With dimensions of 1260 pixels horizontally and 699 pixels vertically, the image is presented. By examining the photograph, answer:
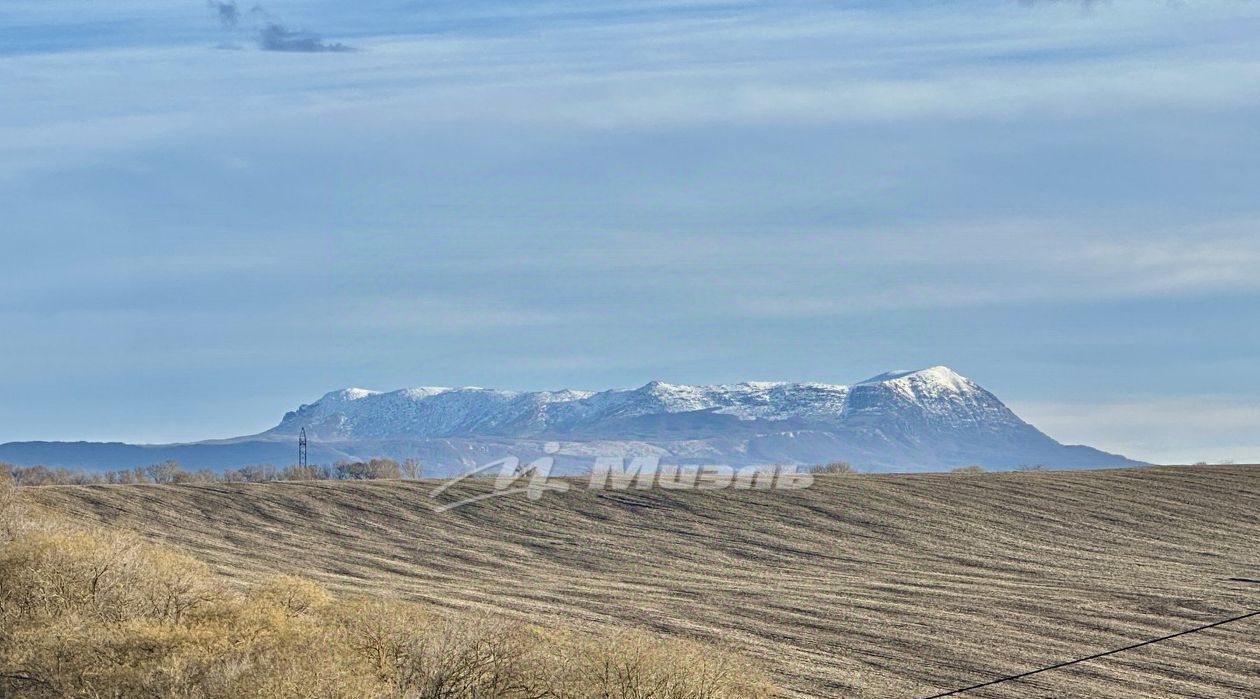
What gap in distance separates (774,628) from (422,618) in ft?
52.7

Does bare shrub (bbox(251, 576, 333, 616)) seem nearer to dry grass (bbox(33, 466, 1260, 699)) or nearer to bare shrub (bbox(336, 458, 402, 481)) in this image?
dry grass (bbox(33, 466, 1260, 699))

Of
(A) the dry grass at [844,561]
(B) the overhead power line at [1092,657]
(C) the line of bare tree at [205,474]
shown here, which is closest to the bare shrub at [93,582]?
(A) the dry grass at [844,561]

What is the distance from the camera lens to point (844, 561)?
53.6 metres

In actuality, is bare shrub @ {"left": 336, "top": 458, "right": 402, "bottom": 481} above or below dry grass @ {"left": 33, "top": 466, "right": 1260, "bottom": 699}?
above

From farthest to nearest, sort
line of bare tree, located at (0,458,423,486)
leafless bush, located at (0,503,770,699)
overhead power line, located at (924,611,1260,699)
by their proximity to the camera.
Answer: line of bare tree, located at (0,458,423,486), overhead power line, located at (924,611,1260,699), leafless bush, located at (0,503,770,699)

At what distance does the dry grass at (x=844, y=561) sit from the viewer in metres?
33.9

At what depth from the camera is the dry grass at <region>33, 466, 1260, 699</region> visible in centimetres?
3391

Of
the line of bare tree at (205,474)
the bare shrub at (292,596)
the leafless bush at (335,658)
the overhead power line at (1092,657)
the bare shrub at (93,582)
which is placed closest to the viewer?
the leafless bush at (335,658)

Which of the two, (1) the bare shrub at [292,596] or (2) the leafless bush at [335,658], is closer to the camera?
(2) the leafless bush at [335,658]

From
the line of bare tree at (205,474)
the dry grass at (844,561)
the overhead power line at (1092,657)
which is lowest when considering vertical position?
the overhead power line at (1092,657)

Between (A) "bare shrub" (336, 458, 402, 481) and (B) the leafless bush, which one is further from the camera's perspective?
(A) "bare shrub" (336, 458, 402, 481)

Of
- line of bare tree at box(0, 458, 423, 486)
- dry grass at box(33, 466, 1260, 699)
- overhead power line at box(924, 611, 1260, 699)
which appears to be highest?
line of bare tree at box(0, 458, 423, 486)

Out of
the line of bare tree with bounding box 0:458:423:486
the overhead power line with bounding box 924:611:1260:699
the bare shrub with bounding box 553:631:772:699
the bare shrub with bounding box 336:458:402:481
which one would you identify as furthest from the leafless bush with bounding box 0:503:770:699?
the bare shrub with bounding box 336:458:402:481

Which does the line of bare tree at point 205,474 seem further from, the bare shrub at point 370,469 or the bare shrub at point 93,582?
the bare shrub at point 93,582
